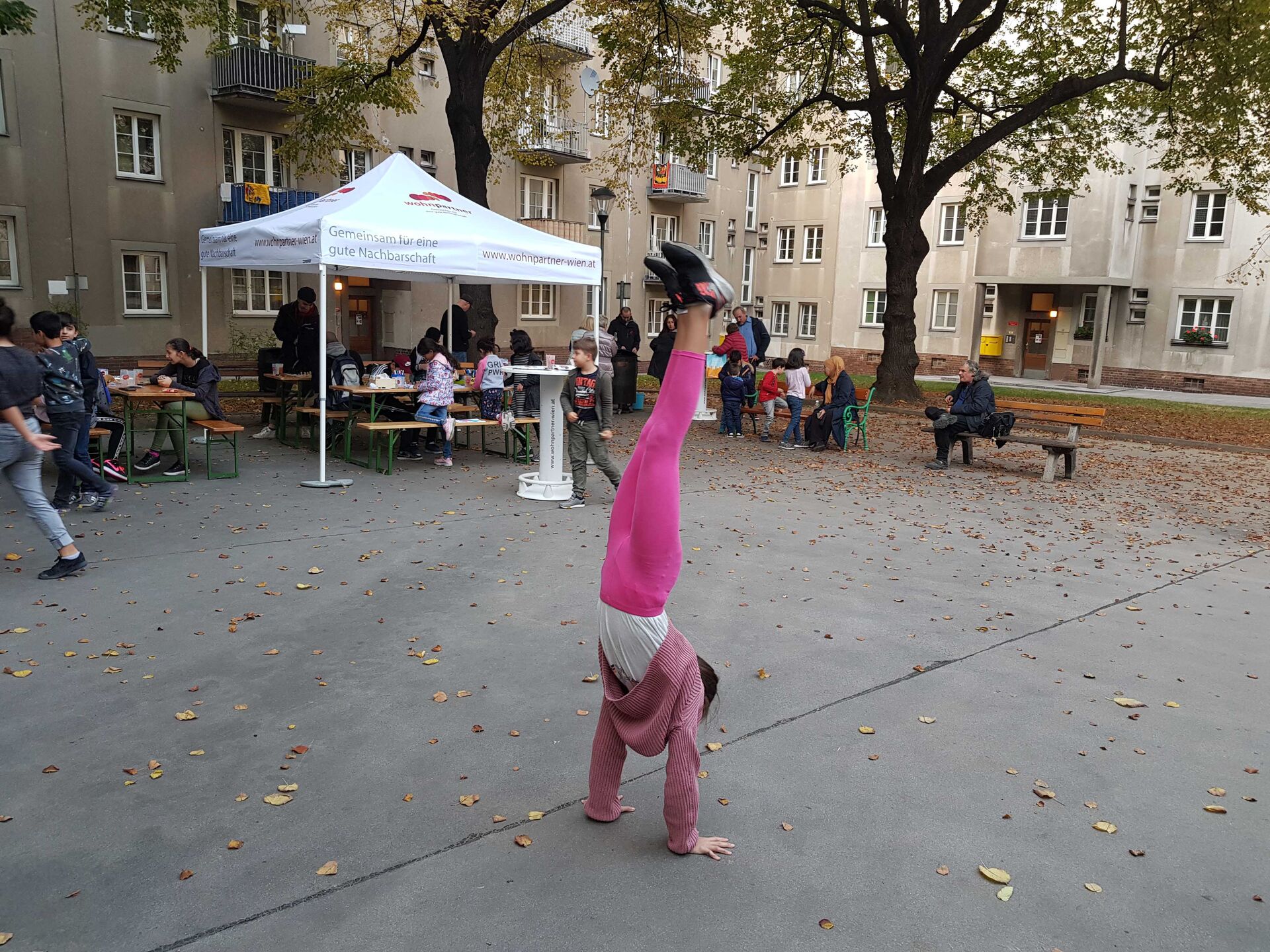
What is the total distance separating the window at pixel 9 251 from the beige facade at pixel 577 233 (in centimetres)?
3

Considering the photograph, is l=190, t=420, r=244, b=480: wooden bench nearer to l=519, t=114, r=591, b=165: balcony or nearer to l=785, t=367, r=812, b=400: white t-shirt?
l=785, t=367, r=812, b=400: white t-shirt

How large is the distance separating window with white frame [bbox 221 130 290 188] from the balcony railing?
1173 millimetres

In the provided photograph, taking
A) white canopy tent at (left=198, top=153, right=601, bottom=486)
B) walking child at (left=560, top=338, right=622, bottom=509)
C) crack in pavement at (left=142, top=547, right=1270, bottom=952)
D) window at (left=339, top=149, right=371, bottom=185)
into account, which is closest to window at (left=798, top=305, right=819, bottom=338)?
window at (left=339, top=149, right=371, bottom=185)

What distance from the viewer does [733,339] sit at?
1474cm

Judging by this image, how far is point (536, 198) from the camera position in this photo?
104ft

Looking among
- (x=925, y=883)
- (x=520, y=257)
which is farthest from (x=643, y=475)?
(x=520, y=257)

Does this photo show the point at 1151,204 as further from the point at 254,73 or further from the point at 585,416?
the point at 585,416

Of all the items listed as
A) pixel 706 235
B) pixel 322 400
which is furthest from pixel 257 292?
pixel 706 235

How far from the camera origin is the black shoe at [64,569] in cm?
643

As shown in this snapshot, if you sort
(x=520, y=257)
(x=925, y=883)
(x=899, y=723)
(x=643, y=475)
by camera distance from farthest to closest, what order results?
(x=520, y=257) < (x=899, y=723) < (x=925, y=883) < (x=643, y=475)

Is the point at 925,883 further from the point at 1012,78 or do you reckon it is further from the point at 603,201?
the point at 1012,78

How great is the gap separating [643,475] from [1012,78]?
2192 cm

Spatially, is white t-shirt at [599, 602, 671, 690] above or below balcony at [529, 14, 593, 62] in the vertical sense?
below

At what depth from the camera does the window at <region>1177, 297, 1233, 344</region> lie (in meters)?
29.4
